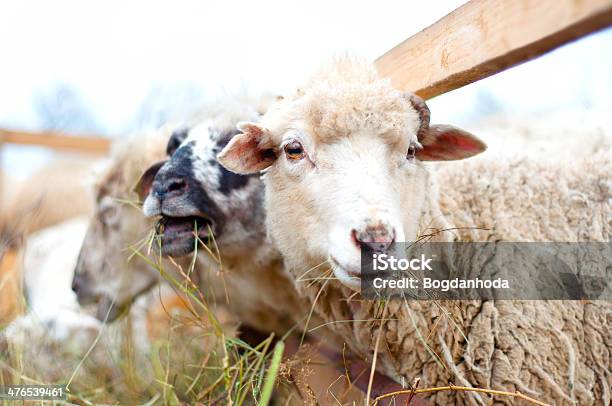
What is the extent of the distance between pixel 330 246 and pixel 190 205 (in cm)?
86

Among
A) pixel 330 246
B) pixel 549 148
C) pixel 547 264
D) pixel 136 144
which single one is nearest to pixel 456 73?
pixel 330 246

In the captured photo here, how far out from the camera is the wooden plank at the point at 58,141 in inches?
212

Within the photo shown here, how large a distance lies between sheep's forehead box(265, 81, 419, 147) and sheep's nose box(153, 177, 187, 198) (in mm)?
625

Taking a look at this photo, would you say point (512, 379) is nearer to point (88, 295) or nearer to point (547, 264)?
point (547, 264)

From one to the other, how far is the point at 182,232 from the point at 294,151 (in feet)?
2.43

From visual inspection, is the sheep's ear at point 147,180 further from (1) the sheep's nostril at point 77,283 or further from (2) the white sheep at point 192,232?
(1) the sheep's nostril at point 77,283

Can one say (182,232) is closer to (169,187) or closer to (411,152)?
(169,187)

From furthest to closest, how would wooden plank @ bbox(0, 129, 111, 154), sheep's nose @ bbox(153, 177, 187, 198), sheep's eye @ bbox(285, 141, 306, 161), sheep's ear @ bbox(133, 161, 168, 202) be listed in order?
wooden plank @ bbox(0, 129, 111, 154), sheep's ear @ bbox(133, 161, 168, 202), sheep's nose @ bbox(153, 177, 187, 198), sheep's eye @ bbox(285, 141, 306, 161)

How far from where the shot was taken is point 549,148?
2.56m

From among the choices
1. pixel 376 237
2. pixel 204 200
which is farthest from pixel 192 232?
pixel 376 237

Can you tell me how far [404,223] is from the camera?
5.83ft

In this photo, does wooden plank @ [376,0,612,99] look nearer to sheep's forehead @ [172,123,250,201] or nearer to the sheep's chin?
the sheep's chin

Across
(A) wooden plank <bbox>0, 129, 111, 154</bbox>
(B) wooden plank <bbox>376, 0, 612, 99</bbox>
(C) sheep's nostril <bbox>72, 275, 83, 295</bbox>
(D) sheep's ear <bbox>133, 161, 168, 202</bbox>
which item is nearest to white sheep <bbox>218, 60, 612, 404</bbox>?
(B) wooden plank <bbox>376, 0, 612, 99</bbox>

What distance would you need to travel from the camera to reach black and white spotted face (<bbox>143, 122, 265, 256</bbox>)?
7.32 feet
